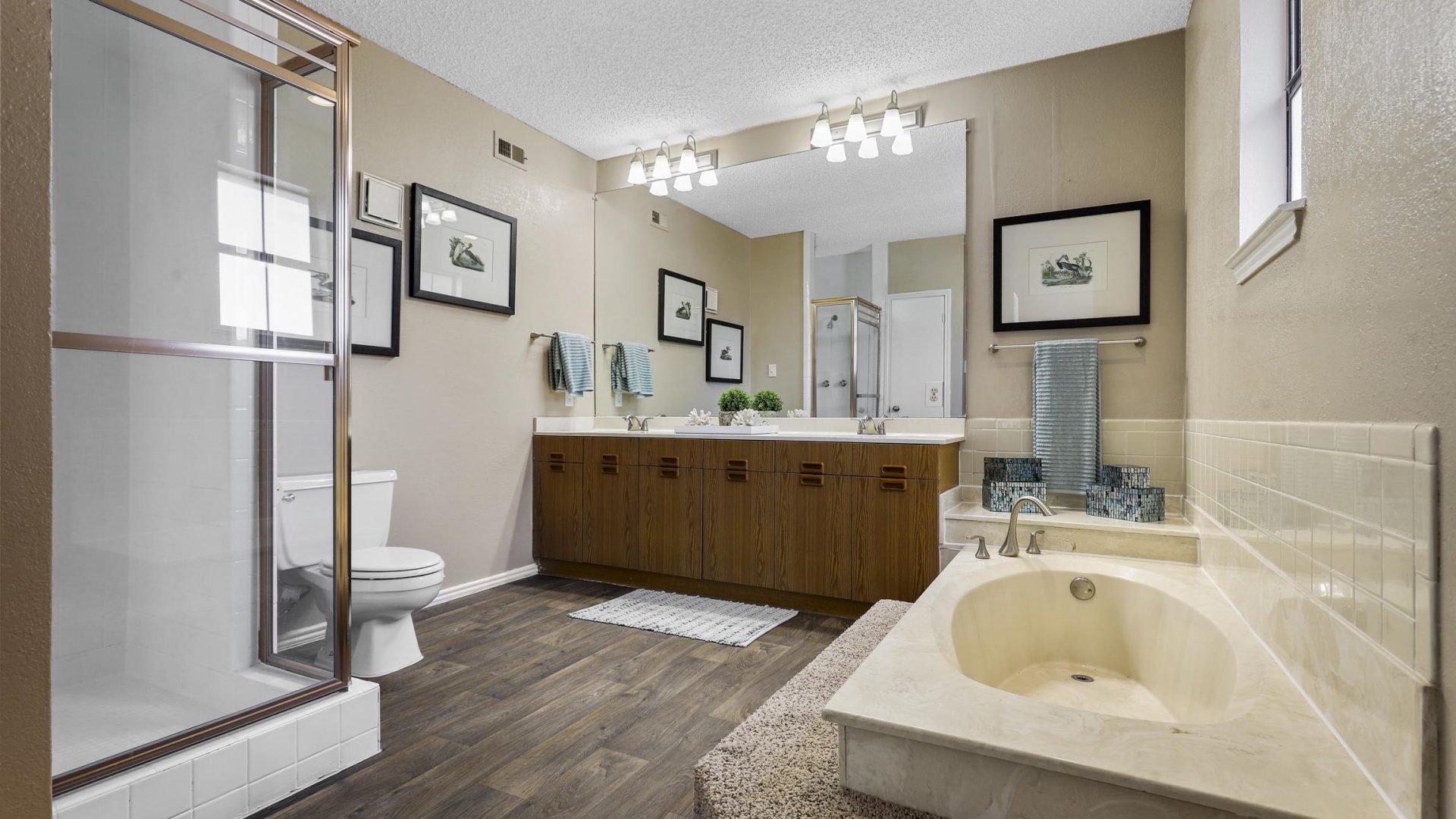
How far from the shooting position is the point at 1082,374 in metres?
2.88

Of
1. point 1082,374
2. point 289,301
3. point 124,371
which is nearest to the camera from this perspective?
point 124,371

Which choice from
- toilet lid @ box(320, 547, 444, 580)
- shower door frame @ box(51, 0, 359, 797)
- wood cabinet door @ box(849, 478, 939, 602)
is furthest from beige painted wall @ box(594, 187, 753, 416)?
shower door frame @ box(51, 0, 359, 797)

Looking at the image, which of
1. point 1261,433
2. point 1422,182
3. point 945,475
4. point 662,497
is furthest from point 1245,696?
point 662,497

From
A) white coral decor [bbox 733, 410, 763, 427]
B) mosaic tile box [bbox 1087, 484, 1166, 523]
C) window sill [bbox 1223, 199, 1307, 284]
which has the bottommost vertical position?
mosaic tile box [bbox 1087, 484, 1166, 523]

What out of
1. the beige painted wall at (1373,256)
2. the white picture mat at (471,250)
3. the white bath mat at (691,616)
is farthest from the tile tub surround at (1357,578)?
the white picture mat at (471,250)

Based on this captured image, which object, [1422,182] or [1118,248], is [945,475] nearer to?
[1118,248]

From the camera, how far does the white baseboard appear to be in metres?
3.26

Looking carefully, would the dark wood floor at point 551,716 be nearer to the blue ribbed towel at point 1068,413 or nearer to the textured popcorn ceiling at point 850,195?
the blue ribbed towel at point 1068,413

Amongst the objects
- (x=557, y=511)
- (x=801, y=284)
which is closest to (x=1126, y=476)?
(x=801, y=284)

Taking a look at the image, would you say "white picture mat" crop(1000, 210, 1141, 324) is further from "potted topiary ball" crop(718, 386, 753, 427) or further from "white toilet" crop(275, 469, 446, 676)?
"white toilet" crop(275, 469, 446, 676)

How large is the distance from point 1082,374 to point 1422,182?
84.6 inches

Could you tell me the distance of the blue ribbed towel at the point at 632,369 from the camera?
4.07 metres

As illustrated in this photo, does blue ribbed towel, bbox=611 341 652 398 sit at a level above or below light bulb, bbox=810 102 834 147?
below

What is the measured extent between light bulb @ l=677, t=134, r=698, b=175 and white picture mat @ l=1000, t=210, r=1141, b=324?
5.68 feet
